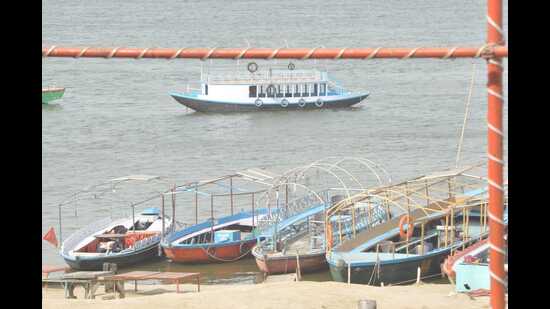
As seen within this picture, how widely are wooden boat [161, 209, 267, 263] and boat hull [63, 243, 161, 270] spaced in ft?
1.24

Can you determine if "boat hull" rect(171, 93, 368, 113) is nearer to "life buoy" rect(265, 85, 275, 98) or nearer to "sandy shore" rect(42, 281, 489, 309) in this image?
"life buoy" rect(265, 85, 275, 98)

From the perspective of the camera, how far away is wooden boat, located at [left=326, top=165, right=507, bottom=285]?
19.7 meters

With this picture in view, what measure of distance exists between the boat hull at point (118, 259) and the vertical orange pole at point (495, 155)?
18078mm

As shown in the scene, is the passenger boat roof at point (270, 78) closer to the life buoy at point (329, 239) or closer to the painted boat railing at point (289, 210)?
the painted boat railing at point (289, 210)

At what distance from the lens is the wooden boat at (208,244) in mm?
22703

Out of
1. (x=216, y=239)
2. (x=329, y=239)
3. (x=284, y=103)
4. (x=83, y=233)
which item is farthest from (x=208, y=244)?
(x=284, y=103)

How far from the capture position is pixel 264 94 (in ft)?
155

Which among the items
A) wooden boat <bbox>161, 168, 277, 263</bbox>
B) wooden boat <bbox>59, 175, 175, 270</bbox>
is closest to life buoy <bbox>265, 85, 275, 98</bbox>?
wooden boat <bbox>59, 175, 175, 270</bbox>

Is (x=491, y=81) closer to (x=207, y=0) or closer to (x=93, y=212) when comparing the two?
(x=93, y=212)

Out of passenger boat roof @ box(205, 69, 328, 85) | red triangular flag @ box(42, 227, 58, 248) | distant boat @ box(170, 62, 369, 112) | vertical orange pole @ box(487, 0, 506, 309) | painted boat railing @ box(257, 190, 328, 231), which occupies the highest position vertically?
passenger boat roof @ box(205, 69, 328, 85)

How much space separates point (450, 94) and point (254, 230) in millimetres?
27945

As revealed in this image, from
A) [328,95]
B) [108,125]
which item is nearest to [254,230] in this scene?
[108,125]
